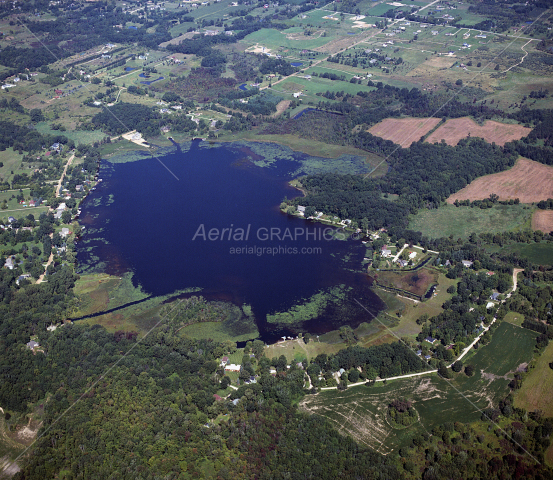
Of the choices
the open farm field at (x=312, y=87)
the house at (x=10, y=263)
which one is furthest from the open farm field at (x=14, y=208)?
the open farm field at (x=312, y=87)

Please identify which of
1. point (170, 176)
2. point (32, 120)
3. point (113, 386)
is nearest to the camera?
point (113, 386)

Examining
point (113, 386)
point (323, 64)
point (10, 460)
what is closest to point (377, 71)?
point (323, 64)

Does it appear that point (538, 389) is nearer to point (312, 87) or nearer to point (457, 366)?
point (457, 366)

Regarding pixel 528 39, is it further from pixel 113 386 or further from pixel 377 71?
pixel 113 386

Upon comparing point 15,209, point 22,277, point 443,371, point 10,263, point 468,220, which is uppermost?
point 22,277

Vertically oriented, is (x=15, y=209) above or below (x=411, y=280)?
above

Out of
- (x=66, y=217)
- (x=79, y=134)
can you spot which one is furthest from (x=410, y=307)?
(x=79, y=134)
